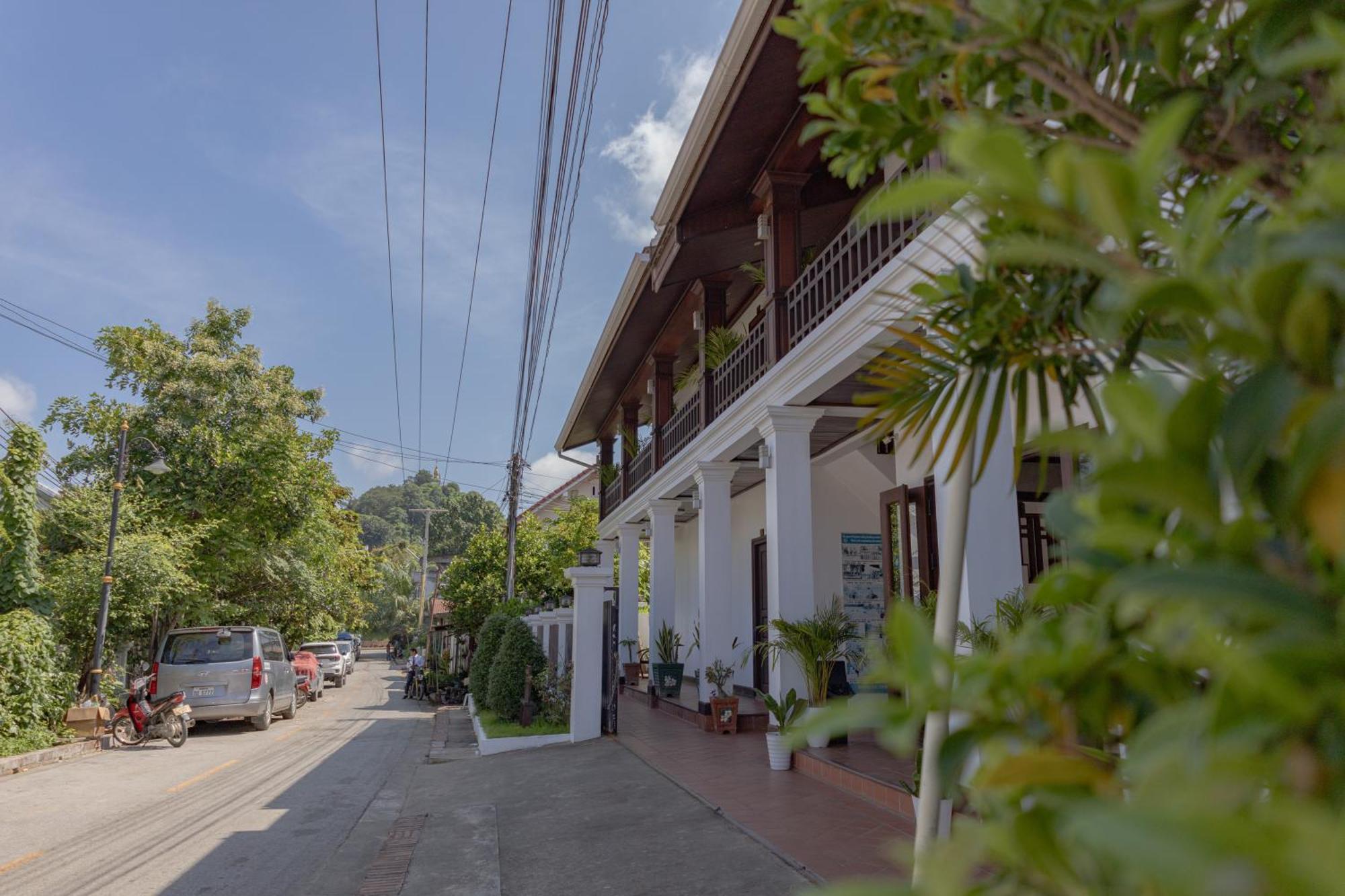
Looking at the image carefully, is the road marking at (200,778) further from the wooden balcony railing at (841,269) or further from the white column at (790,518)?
the wooden balcony railing at (841,269)

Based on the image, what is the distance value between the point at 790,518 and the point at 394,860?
4659 mm

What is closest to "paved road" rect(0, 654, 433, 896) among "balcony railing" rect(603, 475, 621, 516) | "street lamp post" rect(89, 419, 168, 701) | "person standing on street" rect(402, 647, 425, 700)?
"street lamp post" rect(89, 419, 168, 701)

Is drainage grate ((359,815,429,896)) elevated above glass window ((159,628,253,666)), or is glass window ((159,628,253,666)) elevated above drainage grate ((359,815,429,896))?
glass window ((159,628,253,666))

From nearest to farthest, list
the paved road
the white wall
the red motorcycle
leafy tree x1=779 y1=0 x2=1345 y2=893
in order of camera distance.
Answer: leafy tree x1=779 y1=0 x2=1345 y2=893
the paved road
the red motorcycle
the white wall

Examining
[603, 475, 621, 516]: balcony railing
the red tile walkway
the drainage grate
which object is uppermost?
[603, 475, 621, 516]: balcony railing

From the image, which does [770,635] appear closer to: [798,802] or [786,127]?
[798,802]

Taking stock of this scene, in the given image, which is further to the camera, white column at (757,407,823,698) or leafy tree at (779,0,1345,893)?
white column at (757,407,823,698)

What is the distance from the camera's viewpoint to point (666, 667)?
13.4 meters

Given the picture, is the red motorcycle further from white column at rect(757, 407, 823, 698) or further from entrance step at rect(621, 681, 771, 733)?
white column at rect(757, 407, 823, 698)

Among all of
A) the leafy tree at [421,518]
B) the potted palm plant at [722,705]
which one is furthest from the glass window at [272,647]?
the leafy tree at [421,518]

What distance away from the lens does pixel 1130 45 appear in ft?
4.27

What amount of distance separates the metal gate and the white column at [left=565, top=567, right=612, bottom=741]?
0.09m

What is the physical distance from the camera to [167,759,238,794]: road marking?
9070 millimetres

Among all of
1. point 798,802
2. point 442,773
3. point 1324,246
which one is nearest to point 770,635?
point 798,802
